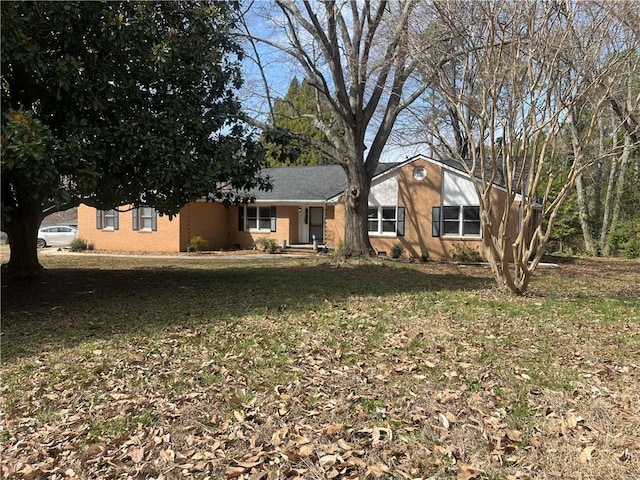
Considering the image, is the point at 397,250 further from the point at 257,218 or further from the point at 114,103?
the point at 114,103

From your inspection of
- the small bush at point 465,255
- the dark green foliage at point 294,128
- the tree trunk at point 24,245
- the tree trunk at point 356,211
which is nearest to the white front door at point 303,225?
the dark green foliage at point 294,128

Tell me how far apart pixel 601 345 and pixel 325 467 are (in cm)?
399

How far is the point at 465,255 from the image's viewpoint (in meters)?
17.7

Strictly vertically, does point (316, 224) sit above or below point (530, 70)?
below

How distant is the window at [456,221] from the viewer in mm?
17969

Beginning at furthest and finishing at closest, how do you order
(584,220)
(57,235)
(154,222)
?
(57,235)
(584,220)
(154,222)

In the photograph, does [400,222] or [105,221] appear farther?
[105,221]

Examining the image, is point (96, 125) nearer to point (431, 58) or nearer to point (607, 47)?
point (431, 58)

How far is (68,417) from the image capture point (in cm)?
390

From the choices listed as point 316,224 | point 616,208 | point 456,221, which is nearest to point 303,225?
point 316,224

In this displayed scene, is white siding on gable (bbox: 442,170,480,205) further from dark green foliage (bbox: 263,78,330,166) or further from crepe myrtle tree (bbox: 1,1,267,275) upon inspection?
crepe myrtle tree (bbox: 1,1,267,275)

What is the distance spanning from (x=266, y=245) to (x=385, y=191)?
587 centimetres

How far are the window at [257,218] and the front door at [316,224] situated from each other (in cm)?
195

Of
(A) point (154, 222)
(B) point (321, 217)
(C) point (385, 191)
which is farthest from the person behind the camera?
(B) point (321, 217)
